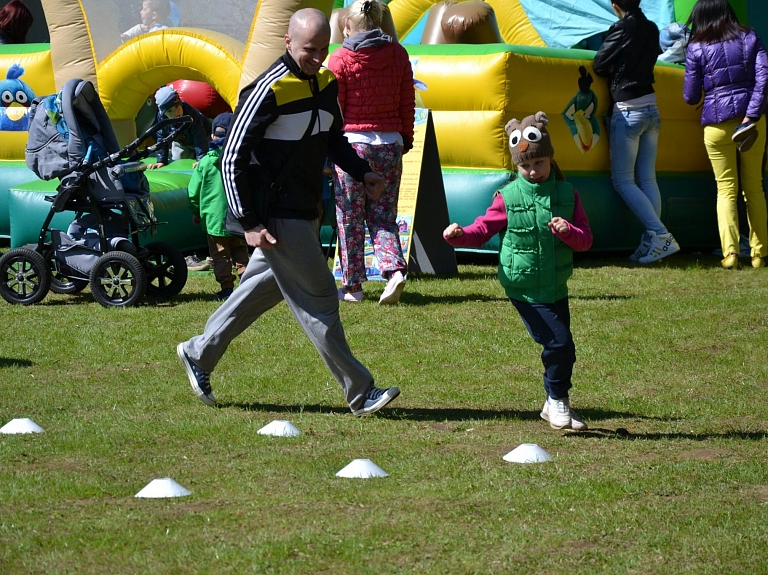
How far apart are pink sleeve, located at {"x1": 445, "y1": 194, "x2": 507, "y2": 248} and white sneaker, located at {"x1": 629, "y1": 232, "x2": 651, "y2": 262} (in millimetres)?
5863

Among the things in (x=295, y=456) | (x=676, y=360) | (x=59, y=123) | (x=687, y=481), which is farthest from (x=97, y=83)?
(x=687, y=481)

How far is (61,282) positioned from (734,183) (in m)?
6.06

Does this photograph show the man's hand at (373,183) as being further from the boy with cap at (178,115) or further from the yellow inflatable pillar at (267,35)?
the yellow inflatable pillar at (267,35)

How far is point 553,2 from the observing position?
1369 centimetres

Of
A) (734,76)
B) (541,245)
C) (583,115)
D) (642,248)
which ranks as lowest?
(642,248)

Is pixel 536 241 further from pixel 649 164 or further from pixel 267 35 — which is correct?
pixel 267 35

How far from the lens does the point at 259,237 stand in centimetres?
524

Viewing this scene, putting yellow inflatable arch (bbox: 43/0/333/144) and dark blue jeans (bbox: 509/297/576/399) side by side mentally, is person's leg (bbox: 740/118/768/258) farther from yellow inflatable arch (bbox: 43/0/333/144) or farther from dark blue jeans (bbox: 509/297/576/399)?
dark blue jeans (bbox: 509/297/576/399)

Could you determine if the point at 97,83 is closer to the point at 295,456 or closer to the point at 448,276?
the point at 448,276

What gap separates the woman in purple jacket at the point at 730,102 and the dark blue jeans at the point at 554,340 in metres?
5.75

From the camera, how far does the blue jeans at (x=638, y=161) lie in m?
10.9

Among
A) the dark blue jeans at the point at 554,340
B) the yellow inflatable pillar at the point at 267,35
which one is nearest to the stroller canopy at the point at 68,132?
the yellow inflatable pillar at the point at 267,35

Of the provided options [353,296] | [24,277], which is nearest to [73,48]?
[24,277]

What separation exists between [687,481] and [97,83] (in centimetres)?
963
